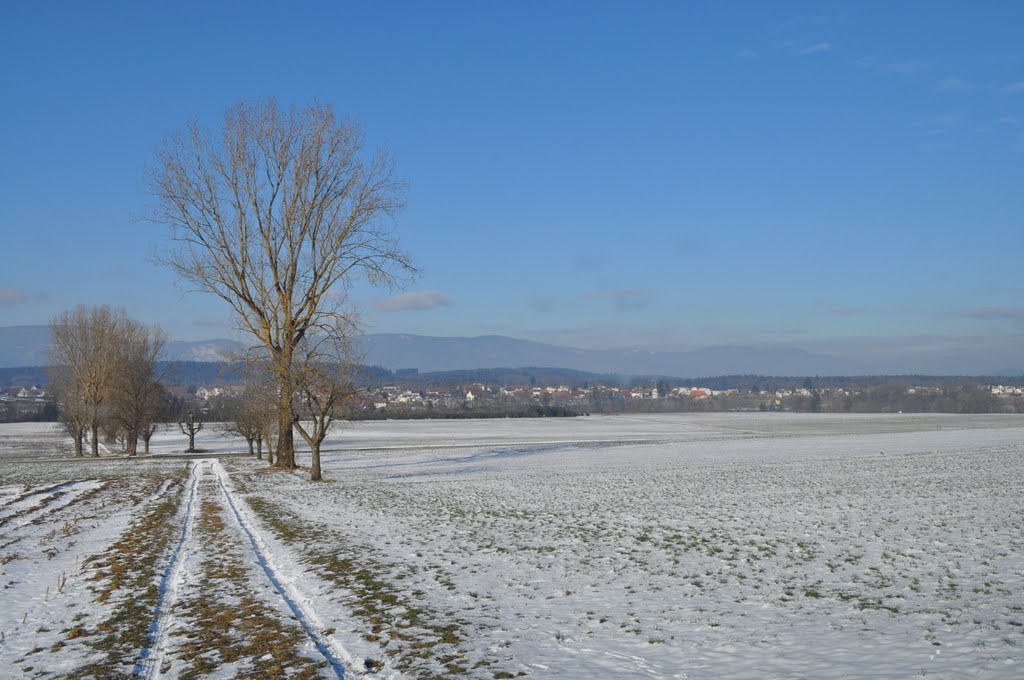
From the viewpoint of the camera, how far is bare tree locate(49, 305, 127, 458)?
59281 millimetres

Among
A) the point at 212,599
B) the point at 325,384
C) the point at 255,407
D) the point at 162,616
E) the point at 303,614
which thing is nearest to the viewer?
the point at 303,614

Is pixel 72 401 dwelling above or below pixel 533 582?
above

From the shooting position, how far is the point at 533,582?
37.1 ft

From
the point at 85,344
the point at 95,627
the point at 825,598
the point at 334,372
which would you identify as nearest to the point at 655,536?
the point at 825,598

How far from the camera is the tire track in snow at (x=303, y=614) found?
789 centimetres

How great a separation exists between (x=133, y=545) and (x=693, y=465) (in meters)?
24.8

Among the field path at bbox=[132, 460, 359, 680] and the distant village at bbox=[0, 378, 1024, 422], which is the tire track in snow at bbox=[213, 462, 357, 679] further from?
the distant village at bbox=[0, 378, 1024, 422]

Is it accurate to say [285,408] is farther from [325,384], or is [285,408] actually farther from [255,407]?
[255,407]

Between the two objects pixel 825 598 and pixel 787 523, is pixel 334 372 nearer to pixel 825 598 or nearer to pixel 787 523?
pixel 787 523

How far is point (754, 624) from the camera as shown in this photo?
8.86 metres

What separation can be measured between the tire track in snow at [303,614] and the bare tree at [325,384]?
12915mm

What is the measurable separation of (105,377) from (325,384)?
1508 inches

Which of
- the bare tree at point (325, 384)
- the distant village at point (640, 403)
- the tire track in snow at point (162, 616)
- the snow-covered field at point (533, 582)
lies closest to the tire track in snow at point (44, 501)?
the snow-covered field at point (533, 582)

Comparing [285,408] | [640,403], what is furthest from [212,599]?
[640,403]
